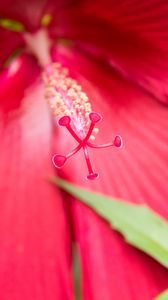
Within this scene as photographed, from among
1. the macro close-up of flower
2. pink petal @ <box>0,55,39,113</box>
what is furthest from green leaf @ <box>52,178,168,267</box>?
pink petal @ <box>0,55,39,113</box>

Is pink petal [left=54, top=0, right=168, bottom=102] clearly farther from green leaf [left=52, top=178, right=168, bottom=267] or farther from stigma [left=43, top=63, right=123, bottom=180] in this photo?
green leaf [left=52, top=178, right=168, bottom=267]

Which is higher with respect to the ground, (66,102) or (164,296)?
(66,102)

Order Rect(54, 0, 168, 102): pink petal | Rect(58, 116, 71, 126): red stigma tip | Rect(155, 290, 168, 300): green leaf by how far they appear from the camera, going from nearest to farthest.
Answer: Rect(155, 290, 168, 300): green leaf
Rect(58, 116, 71, 126): red stigma tip
Rect(54, 0, 168, 102): pink petal

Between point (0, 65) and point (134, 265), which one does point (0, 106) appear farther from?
point (134, 265)

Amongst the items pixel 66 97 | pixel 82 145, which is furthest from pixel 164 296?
pixel 66 97

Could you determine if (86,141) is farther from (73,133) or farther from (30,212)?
(30,212)

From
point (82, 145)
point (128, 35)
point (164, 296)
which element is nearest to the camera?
point (164, 296)

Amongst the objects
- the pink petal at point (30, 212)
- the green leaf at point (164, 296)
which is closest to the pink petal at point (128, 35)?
the pink petal at point (30, 212)

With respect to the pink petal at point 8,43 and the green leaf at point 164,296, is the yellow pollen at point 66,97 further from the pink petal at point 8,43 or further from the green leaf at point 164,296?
the green leaf at point 164,296
